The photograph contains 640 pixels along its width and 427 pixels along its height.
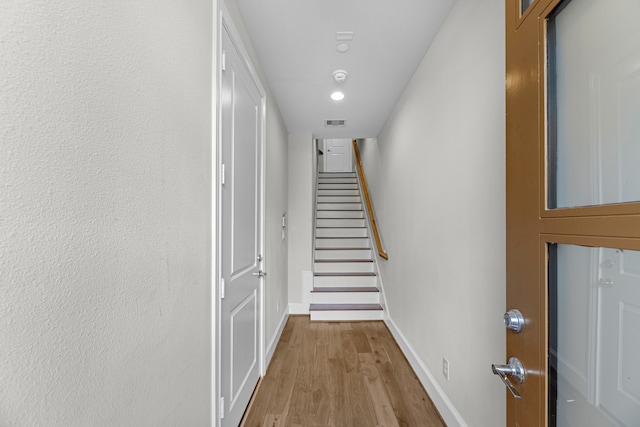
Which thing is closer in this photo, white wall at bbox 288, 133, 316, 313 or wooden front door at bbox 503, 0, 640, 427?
wooden front door at bbox 503, 0, 640, 427

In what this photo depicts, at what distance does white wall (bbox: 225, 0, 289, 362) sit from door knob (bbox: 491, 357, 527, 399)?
2.06 meters

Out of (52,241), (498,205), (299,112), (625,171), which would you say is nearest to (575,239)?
(625,171)

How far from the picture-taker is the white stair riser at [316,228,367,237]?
5347mm

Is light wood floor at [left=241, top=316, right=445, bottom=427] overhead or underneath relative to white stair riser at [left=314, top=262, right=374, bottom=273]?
Answer: underneath

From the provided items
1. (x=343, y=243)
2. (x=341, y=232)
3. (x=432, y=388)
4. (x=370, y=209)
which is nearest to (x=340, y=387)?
(x=432, y=388)

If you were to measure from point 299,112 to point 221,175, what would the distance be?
2178 mm

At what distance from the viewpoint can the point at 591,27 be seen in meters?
0.66

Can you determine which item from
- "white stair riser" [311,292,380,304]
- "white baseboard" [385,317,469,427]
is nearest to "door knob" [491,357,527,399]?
"white baseboard" [385,317,469,427]

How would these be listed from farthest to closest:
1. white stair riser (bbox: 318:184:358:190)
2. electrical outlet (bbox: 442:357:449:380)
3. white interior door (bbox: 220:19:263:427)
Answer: white stair riser (bbox: 318:184:358:190) < electrical outlet (bbox: 442:357:449:380) < white interior door (bbox: 220:19:263:427)

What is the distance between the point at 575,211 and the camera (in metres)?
0.64

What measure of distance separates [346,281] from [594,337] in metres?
3.84

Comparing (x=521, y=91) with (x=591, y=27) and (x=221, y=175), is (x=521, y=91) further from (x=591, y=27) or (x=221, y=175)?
(x=221, y=175)

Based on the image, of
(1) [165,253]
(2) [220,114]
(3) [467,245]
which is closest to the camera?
(1) [165,253]

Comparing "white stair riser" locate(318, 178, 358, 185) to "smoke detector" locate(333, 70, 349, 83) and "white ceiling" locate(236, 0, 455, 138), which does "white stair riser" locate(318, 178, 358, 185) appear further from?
"smoke detector" locate(333, 70, 349, 83)
